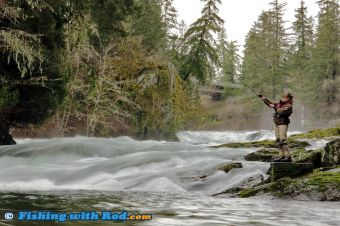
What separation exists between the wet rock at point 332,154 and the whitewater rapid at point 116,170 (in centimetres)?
154

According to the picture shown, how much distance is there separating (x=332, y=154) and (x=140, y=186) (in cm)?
480

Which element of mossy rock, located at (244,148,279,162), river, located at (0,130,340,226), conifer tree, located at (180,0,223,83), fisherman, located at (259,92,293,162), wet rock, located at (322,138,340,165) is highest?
conifer tree, located at (180,0,223,83)

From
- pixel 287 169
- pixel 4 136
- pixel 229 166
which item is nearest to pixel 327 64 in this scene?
pixel 4 136

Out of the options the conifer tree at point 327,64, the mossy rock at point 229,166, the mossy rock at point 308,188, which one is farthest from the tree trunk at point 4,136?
the conifer tree at point 327,64

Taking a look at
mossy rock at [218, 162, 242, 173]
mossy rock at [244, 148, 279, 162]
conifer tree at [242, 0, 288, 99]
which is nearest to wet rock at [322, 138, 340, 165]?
mossy rock at [218, 162, 242, 173]

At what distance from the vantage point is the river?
260 inches

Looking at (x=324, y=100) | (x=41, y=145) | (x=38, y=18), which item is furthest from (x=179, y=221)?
(x=324, y=100)

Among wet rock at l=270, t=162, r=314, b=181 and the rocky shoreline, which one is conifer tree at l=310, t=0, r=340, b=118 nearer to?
the rocky shoreline

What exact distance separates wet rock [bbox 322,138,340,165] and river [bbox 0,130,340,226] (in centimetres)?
155

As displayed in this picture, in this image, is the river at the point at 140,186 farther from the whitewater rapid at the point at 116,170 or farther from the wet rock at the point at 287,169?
the wet rock at the point at 287,169

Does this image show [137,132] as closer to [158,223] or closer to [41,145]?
[41,145]

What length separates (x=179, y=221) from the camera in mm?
5965

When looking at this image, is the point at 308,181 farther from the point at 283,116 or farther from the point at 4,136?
the point at 4,136

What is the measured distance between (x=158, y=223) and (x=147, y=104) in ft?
77.5
